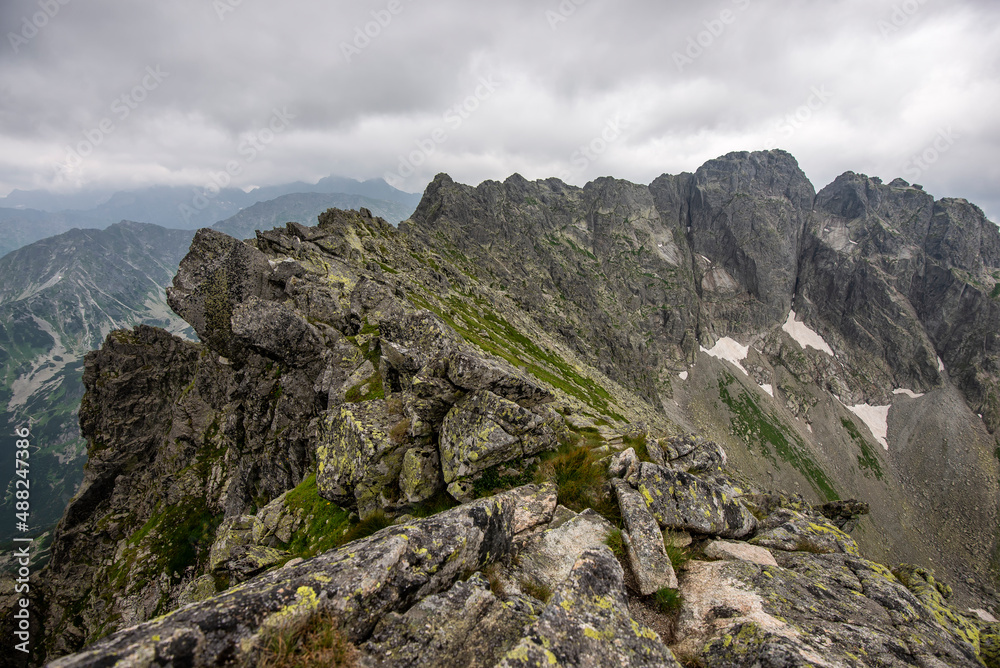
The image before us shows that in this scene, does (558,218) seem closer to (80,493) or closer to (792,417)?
(792,417)

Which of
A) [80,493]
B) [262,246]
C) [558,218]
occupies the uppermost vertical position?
[558,218]

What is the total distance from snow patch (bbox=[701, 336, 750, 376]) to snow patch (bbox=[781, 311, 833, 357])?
27.1m

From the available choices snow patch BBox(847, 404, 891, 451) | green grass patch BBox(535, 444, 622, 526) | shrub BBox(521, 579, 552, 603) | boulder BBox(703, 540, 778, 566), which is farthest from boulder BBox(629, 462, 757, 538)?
snow patch BBox(847, 404, 891, 451)

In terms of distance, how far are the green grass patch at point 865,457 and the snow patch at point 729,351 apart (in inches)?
1508

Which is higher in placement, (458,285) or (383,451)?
(458,285)

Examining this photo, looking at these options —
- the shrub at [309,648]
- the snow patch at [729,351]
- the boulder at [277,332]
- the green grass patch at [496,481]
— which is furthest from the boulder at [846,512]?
the snow patch at [729,351]

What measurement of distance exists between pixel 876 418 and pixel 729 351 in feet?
180

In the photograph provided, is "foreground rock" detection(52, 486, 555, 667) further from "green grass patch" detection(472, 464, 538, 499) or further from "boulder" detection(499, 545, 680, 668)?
"boulder" detection(499, 545, 680, 668)

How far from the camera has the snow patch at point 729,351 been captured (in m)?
159

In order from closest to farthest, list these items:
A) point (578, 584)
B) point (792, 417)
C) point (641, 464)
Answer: point (578, 584) < point (641, 464) < point (792, 417)

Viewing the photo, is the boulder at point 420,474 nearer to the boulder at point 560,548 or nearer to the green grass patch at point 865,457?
the boulder at point 560,548

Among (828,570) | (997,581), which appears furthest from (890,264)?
(828,570)

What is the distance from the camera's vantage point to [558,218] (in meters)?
187

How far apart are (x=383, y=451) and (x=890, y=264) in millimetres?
251064
